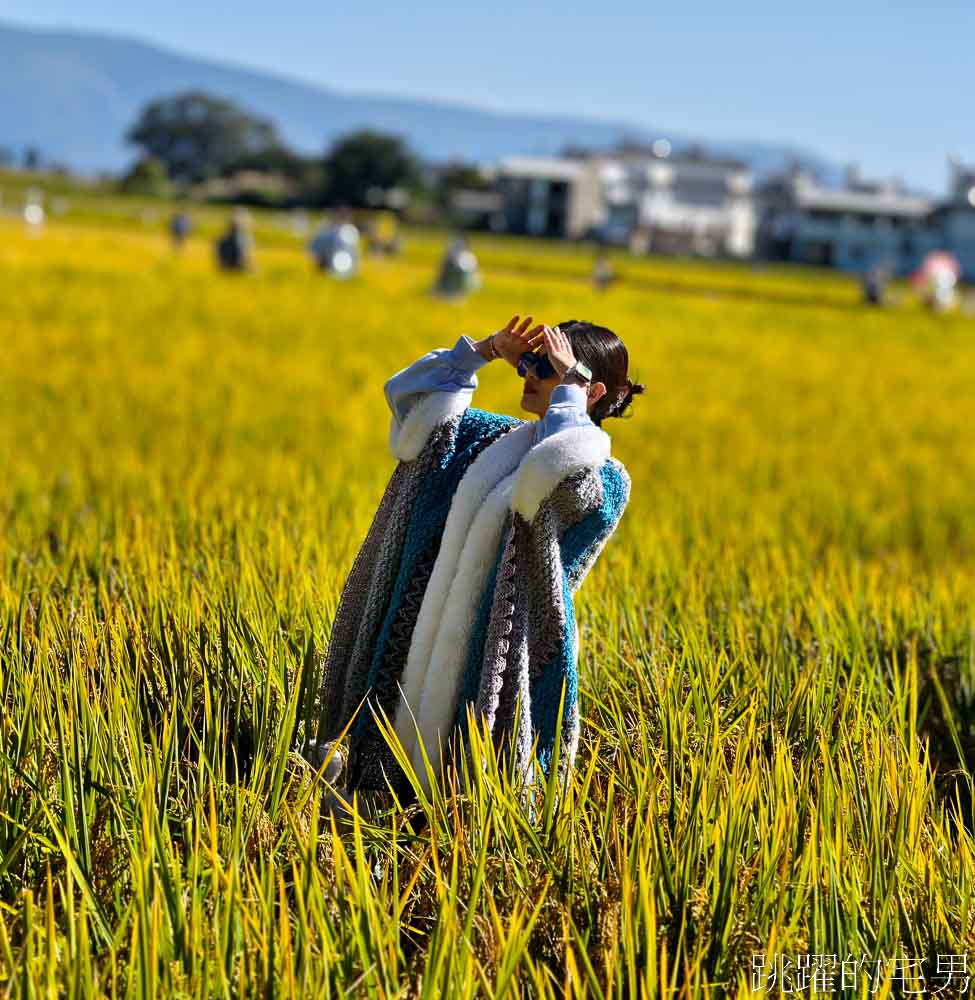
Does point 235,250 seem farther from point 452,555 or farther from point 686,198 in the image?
point 686,198

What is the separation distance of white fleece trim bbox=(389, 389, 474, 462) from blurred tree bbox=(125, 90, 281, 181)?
138990mm

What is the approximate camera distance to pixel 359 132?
90.6 metres

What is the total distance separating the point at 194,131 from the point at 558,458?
146645 mm

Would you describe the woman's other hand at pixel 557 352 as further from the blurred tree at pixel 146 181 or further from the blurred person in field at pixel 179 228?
the blurred tree at pixel 146 181

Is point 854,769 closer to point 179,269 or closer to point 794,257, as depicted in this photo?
point 179,269

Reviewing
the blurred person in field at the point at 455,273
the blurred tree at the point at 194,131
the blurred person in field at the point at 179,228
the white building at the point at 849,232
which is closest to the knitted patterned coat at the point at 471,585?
the blurred person in field at the point at 455,273

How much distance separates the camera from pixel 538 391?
1950 millimetres

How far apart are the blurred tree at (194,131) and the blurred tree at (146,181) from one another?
4742 centimetres

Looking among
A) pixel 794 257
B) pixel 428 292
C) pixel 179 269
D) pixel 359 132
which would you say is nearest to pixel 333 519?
pixel 428 292

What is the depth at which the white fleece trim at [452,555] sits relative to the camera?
1.95 metres

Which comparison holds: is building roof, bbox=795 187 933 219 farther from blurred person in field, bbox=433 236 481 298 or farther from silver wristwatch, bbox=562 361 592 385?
silver wristwatch, bbox=562 361 592 385

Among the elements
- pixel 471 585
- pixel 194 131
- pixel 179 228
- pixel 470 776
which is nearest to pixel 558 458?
pixel 471 585

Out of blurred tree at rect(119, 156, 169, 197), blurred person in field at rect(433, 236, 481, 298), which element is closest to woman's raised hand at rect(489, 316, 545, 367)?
blurred person in field at rect(433, 236, 481, 298)

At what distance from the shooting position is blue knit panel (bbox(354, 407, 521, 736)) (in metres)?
2.04
